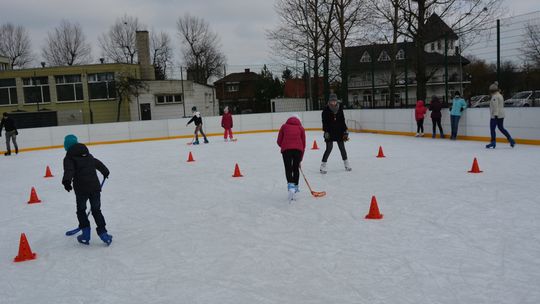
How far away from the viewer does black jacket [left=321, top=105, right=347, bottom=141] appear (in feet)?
31.6

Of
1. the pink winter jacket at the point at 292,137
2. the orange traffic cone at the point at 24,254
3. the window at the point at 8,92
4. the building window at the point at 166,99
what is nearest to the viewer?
the orange traffic cone at the point at 24,254

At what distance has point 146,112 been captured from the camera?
1356 inches

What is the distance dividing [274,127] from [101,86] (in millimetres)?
15851

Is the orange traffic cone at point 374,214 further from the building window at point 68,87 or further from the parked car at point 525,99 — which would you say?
the building window at point 68,87

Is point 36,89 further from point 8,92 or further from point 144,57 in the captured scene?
point 144,57

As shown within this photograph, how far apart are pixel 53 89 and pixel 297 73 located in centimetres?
1856

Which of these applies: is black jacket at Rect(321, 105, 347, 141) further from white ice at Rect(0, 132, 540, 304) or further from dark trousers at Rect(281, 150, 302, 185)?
dark trousers at Rect(281, 150, 302, 185)

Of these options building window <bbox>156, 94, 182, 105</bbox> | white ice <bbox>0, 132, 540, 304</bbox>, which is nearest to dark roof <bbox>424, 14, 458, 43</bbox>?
white ice <bbox>0, 132, 540, 304</bbox>

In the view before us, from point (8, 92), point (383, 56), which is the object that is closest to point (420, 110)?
point (383, 56)

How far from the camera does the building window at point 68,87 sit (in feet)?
116

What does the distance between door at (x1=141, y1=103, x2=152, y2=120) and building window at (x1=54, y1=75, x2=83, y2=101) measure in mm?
4841

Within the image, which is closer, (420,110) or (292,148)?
Answer: (292,148)

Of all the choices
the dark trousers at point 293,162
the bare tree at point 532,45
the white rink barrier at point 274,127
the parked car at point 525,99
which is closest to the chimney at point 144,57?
the white rink barrier at point 274,127

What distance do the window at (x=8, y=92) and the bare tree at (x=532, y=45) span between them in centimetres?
3349
